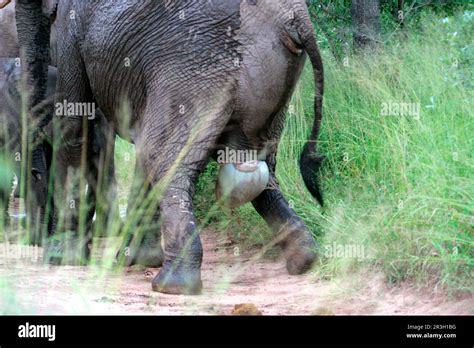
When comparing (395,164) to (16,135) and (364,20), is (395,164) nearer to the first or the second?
(364,20)

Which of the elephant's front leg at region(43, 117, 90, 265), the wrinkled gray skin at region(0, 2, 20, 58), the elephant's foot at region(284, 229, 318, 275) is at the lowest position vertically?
the elephant's foot at region(284, 229, 318, 275)

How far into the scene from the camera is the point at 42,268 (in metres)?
6.92

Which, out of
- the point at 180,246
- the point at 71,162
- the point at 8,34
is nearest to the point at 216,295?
the point at 180,246

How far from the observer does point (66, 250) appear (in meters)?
7.19

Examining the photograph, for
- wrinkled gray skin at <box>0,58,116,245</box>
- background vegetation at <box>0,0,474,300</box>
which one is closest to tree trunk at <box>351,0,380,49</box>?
background vegetation at <box>0,0,474,300</box>

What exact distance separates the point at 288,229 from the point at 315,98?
0.99 metres

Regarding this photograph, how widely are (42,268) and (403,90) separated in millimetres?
2917

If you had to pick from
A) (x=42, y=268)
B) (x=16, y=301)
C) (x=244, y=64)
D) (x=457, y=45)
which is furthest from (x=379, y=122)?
(x=16, y=301)

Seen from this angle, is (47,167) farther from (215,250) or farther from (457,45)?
(457,45)

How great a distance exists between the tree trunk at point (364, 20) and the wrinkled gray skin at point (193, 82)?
266cm

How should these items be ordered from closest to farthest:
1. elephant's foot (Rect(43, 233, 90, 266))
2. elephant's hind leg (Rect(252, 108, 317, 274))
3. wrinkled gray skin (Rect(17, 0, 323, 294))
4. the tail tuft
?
wrinkled gray skin (Rect(17, 0, 323, 294)) → the tail tuft → elephant's hind leg (Rect(252, 108, 317, 274)) → elephant's foot (Rect(43, 233, 90, 266))

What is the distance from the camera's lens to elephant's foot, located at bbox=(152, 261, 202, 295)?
19.4ft

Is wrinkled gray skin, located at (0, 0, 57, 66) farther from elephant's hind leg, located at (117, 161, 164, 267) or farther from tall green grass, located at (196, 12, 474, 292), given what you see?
elephant's hind leg, located at (117, 161, 164, 267)

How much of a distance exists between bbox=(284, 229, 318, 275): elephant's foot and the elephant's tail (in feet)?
0.91
